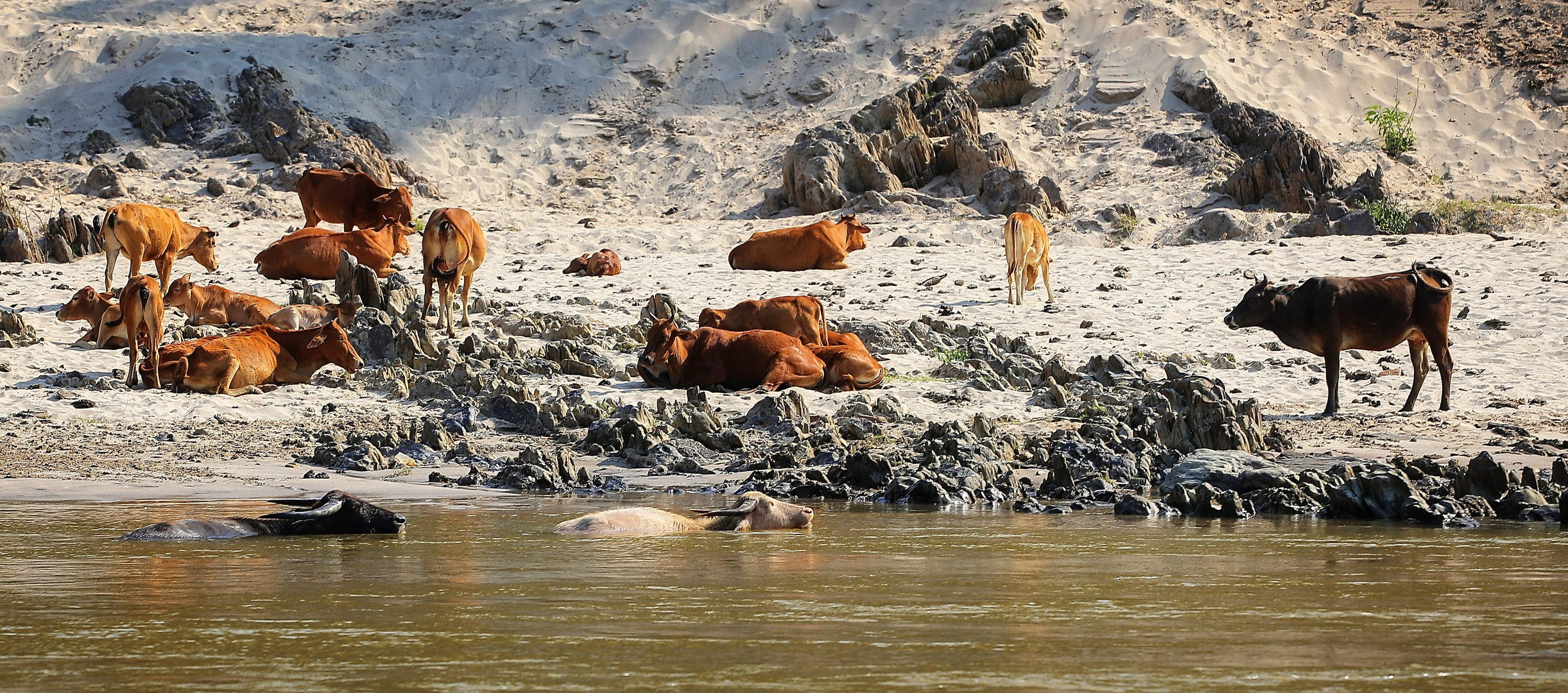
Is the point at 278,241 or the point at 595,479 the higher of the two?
the point at 278,241

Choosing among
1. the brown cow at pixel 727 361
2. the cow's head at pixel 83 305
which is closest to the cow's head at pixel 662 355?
the brown cow at pixel 727 361

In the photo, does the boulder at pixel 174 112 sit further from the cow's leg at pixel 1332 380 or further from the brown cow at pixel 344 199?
the cow's leg at pixel 1332 380

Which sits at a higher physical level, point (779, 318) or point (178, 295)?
point (178, 295)

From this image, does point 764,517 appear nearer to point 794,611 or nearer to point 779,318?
point 794,611

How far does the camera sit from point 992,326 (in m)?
16.5

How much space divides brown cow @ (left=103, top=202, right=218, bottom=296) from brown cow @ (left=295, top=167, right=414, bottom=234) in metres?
2.53

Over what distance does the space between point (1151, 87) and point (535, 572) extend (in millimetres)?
29347

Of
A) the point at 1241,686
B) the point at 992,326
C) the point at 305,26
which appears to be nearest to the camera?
the point at 1241,686


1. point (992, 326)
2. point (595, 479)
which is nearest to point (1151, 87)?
point (992, 326)

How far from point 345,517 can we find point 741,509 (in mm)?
1778

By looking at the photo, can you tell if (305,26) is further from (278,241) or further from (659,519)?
(659,519)

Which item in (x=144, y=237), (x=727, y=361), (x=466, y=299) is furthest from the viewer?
(x=144, y=237)

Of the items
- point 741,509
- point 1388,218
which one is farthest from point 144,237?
point 1388,218

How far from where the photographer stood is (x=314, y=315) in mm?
15477
